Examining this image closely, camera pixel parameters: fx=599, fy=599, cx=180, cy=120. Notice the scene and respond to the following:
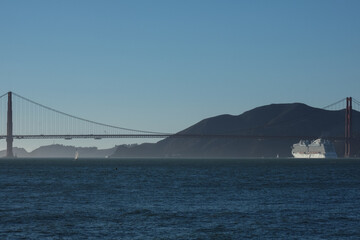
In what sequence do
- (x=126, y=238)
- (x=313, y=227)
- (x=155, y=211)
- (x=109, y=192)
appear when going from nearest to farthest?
1. (x=126, y=238)
2. (x=313, y=227)
3. (x=155, y=211)
4. (x=109, y=192)

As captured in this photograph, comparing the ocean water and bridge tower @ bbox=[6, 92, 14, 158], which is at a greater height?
bridge tower @ bbox=[6, 92, 14, 158]

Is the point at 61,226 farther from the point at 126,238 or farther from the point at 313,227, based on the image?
the point at 313,227

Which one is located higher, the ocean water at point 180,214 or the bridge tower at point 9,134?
the bridge tower at point 9,134

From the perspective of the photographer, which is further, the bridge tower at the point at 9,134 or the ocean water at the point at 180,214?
the bridge tower at the point at 9,134

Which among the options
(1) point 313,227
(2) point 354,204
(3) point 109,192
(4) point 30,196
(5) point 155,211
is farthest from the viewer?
(3) point 109,192

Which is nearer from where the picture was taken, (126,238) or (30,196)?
(126,238)

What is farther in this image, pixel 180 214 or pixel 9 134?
pixel 9 134

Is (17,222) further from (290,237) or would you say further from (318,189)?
(318,189)

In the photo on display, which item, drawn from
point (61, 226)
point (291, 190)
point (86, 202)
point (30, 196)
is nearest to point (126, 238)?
point (61, 226)

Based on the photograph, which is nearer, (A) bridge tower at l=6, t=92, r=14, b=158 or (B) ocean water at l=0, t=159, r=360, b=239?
(B) ocean water at l=0, t=159, r=360, b=239

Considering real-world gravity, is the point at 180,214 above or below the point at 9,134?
below
